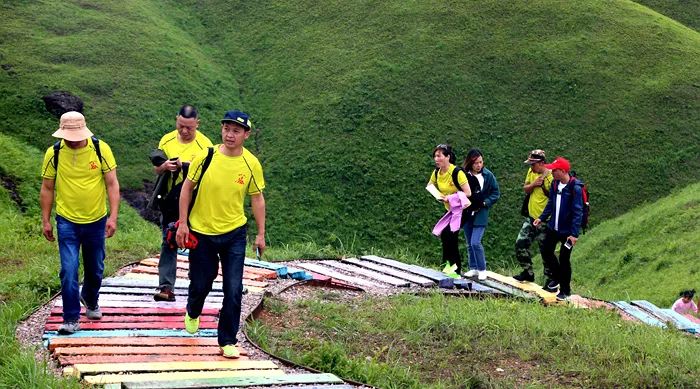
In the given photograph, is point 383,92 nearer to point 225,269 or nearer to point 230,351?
point 225,269

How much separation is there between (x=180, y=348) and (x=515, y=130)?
80.2ft

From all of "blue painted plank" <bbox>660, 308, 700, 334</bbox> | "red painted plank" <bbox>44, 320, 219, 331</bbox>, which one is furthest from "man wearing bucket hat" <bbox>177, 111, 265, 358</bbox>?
"blue painted plank" <bbox>660, 308, 700, 334</bbox>

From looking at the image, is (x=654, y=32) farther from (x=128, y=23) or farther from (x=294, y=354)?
(x=294, y=354)

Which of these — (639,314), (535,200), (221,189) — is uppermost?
(221,189)

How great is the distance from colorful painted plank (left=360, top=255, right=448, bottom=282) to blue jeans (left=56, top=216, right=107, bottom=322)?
5.64m

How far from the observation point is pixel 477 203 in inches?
504

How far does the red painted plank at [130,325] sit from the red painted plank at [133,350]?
734 mm

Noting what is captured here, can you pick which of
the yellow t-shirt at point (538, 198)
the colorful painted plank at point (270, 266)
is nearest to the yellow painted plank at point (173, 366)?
the colorful painted plank at point (270, 266)

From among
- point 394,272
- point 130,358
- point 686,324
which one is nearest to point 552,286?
point 686,324

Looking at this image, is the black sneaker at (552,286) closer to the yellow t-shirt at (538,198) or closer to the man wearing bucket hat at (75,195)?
the yellow t-shirt at (538,198)

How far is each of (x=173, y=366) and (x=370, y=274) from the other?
6.32 m

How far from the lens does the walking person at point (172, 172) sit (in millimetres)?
9094

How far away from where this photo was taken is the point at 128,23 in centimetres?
3791

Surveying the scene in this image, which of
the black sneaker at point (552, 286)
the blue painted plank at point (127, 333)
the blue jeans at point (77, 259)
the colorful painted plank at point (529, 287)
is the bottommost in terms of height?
the colorful painted plank at point (529, 287)
